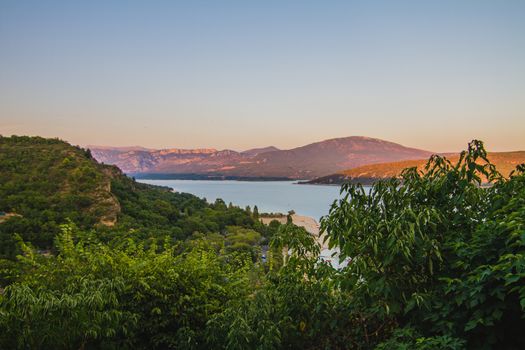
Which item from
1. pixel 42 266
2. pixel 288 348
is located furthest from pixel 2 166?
pixel 288 348

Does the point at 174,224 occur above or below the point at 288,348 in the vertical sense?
below

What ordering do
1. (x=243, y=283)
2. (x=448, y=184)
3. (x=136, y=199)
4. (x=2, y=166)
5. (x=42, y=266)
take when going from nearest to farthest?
(x=448, y=184), (x=42, y=266), (x=243, y=283), (x=2, y=166), (x=136, y=199)

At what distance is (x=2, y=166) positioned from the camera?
140 feet

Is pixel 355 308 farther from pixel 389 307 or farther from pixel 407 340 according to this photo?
pixel 407 340

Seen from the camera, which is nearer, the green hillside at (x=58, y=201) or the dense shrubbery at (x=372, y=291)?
the dense shrubbery at (x=372, y=291)

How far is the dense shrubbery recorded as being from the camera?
264 cm

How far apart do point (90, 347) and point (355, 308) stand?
2.92 metres

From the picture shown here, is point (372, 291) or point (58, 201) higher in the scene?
point (372, 291)

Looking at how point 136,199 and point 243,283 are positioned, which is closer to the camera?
point 243,283

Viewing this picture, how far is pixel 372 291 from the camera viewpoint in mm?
3006

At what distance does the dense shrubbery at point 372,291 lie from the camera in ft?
8.65

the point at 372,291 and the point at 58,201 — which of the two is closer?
the point at 372,291

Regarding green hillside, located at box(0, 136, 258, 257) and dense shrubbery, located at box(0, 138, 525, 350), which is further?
green hillside, located at box(0, 136, 258, 257)

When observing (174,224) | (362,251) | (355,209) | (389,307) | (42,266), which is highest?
(355,209)
